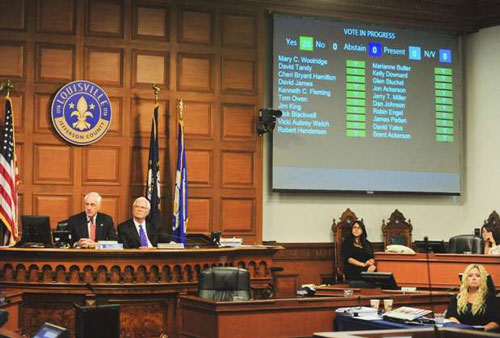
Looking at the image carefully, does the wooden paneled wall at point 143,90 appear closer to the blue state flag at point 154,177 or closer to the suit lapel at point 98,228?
the blue state flag at point 154,177

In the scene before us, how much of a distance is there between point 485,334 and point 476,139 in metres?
8.89

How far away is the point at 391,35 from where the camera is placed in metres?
12.2

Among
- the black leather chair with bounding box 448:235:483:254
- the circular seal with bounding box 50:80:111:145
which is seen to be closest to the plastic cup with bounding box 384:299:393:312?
the black leather chair with bounding box 448:235:483:254

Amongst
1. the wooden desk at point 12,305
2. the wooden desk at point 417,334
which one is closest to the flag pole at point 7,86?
the wooden desk at point 12,305

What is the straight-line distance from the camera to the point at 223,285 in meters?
7.69

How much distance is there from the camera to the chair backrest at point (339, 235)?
11461 mm

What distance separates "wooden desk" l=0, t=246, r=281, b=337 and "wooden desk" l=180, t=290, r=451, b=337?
4.18ft

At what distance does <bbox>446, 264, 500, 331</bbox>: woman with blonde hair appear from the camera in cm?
687

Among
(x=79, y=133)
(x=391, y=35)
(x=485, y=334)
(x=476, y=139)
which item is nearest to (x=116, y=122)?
(x=79, y=133)

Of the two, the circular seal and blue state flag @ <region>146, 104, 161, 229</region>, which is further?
the circular seal

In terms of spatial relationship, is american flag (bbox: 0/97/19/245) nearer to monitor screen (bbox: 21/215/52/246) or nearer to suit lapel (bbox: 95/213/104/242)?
monitor screen (bbox: 21/215/52/246)

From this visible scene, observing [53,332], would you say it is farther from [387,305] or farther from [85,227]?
[85,227]

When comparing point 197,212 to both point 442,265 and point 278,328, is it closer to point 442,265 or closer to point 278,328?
point 442,265

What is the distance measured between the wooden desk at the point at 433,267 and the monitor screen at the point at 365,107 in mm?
1830
